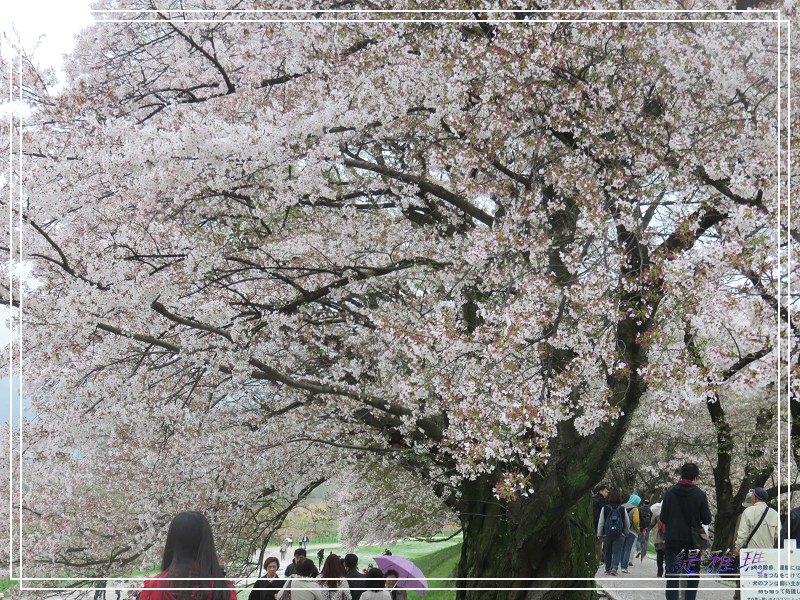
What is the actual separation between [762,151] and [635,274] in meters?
1.45

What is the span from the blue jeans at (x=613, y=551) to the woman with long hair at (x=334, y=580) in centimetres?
628

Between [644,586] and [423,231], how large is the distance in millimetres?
4780

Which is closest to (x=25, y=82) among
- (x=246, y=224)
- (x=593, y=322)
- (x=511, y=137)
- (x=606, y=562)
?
(x=246, y=224)

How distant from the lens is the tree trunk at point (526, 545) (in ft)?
27.5

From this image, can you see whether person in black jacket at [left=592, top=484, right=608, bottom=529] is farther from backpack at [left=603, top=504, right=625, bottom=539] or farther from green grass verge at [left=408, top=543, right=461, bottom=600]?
green grass verge at [left=408, top=543, right=461, bottom=600]

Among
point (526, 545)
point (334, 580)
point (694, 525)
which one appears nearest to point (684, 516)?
point (694, 525)

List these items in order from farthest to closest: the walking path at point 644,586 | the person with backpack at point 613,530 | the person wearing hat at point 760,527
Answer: the person with backpack at point 613,530 → the walking path at point 644,586 → the person wearing hat at point 760,527

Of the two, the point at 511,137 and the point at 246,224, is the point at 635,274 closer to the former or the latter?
the point at 511,137

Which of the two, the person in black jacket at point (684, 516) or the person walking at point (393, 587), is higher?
the person in black jacket at point (684, 516)

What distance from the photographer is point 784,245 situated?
268 inches

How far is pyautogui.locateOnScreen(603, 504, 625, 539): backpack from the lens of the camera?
463 inches

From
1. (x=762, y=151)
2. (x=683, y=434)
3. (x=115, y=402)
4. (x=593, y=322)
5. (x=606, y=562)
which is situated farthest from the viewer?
(x=683, y=434)

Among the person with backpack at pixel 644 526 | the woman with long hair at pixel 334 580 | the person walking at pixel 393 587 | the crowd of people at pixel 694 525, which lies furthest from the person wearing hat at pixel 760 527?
the person with backpack at pixel 644 526

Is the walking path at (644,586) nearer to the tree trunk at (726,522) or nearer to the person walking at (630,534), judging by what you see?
the person walking at (630,534)
